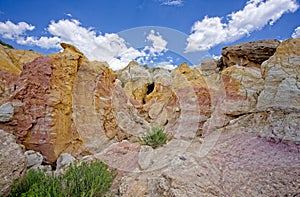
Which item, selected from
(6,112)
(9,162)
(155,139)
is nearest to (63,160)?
(6,112)

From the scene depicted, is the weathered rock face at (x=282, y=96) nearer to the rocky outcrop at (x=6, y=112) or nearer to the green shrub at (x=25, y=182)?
the green shrub at (x=25, y=182)

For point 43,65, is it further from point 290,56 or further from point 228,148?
point 290,56

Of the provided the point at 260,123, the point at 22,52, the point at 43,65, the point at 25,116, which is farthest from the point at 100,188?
the point at 22,52

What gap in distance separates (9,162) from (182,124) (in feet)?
16.7

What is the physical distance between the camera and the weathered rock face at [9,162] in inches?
98.7

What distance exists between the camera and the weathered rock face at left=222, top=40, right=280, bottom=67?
10.3 meters

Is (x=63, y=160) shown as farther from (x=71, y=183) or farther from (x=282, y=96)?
(x=282, y=96)

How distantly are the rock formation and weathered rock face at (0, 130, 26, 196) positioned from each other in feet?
4.84

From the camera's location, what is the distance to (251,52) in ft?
35.7

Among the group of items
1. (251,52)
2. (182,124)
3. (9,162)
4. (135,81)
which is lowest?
(182,124)

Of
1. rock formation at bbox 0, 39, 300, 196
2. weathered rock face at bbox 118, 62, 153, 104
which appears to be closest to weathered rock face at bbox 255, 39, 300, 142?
rock formation at bbox 0, 39, 300, 196

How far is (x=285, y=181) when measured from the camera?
2.27 m

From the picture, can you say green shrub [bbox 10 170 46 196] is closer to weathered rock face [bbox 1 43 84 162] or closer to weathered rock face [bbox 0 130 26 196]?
weathered rock face [bbox 0 130 26 196]

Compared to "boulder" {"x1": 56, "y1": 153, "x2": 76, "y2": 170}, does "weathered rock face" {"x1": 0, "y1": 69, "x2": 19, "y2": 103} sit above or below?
above
